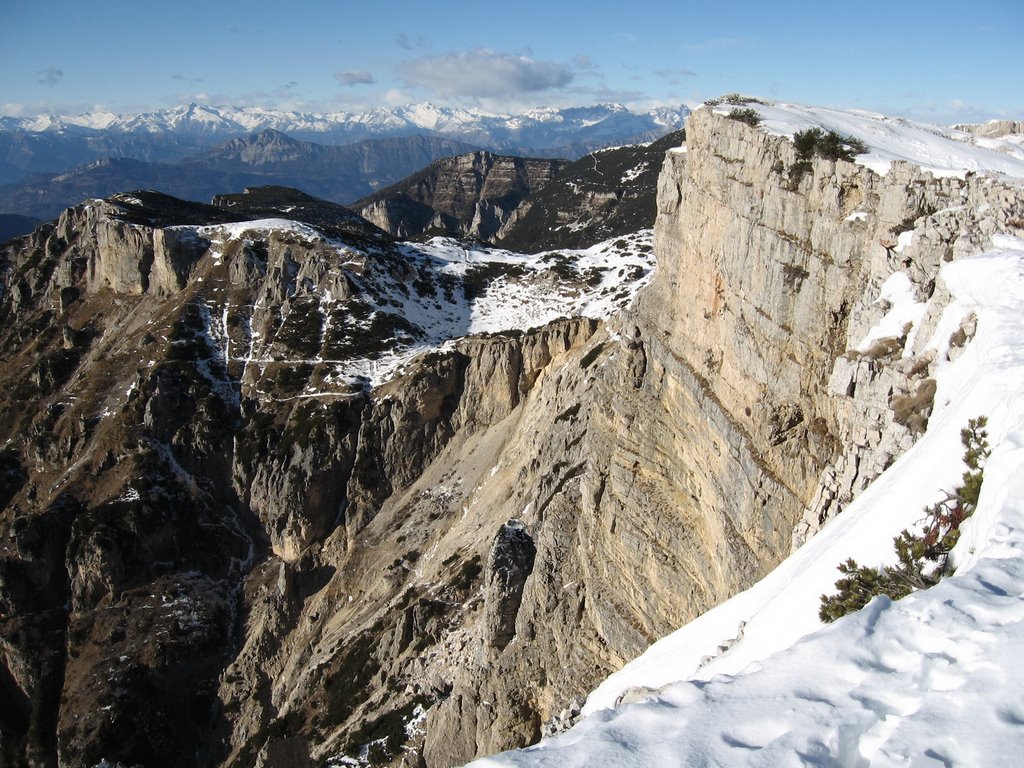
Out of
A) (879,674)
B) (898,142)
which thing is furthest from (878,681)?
(898,142)

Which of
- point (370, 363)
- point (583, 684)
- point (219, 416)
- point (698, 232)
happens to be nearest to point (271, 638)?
point (219, 416)

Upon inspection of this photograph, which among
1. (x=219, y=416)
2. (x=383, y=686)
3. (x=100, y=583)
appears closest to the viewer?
(x=383, y=686)

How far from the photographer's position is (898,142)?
986 inches

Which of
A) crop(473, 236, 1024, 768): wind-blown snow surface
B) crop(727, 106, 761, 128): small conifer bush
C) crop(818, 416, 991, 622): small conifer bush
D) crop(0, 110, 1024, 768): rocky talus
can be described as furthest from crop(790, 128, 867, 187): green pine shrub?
crop(818, 416, 991, 622): small conifer bush

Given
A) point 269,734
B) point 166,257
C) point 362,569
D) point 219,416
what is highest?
point 166,257

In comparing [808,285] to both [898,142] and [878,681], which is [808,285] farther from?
[878,681]

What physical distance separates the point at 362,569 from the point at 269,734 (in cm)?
1569

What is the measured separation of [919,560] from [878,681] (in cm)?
371

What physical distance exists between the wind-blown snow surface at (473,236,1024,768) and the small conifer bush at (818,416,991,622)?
22 centimetres

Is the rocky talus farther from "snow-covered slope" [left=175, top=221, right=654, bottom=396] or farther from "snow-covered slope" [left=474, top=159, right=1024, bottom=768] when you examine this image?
"snow-covered slope" [left=474, top=159, right=1024, bottom=768]

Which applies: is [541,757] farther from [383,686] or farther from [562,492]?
[383,686]

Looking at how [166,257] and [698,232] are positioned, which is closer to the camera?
[698,232]

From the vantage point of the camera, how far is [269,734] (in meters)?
51.2

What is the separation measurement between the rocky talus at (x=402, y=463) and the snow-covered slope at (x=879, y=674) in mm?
5137
